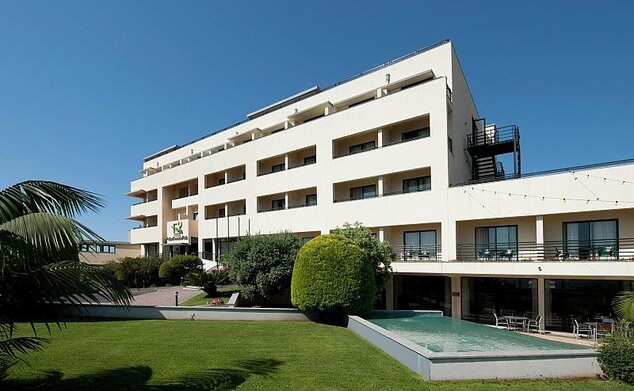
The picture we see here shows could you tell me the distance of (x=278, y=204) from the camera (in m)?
31.8

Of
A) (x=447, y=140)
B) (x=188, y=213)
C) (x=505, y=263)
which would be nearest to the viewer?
(x=505, y=263)

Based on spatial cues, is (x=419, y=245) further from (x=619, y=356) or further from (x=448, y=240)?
(x=619, y=356)

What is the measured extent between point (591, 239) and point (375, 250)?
31.6 ft

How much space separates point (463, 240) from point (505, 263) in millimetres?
3464

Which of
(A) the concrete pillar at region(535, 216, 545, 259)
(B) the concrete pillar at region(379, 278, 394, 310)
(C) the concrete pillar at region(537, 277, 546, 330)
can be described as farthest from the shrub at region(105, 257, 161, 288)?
(A) the concrete pillar at region(535, 216, 545, 259)

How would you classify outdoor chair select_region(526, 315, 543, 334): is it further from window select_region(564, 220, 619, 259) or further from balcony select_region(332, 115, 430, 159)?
balcony select_region(332, 115, 430, 159)

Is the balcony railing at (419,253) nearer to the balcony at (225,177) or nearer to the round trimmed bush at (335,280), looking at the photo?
the round trimmed bush at (335,280)

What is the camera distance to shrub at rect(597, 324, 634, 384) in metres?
8.78

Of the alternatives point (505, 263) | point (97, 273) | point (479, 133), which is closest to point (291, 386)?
point (97, 273)

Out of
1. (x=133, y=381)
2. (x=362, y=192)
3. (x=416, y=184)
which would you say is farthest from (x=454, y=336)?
(x=362, y=192)

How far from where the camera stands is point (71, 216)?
6348 mm

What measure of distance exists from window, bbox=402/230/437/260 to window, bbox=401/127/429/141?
554 centimetres

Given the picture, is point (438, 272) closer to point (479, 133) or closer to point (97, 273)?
point (479, 133)

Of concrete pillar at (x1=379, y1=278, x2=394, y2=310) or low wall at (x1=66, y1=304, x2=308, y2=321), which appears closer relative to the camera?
low wall at (x1=66, y1=304, x2=308, y2=321)
